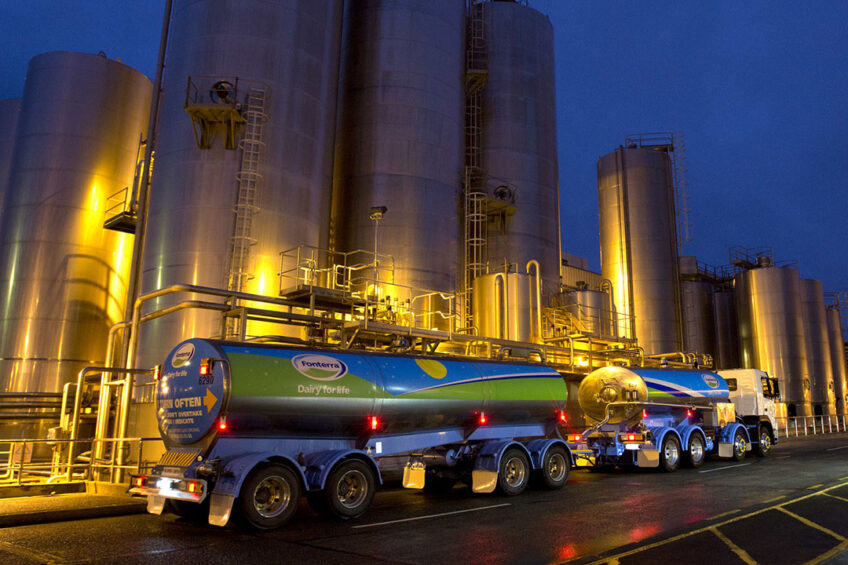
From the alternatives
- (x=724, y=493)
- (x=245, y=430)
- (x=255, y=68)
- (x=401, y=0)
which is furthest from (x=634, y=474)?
(x=401, y=0)

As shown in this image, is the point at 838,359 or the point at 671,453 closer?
the point at 671,453

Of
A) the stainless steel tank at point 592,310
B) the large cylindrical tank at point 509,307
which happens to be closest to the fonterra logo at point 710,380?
the large cylindrical tank at point 509,307

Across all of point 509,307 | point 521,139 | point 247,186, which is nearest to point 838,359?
point 521,139

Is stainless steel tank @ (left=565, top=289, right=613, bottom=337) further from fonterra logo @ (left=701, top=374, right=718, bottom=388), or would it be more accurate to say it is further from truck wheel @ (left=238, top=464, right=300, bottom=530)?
truck wheel @ (left=238, top=464, right=300, bottom=530)

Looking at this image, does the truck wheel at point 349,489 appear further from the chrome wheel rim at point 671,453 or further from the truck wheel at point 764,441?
the truck wheel at point 764,441

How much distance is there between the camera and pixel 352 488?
11.4 meters

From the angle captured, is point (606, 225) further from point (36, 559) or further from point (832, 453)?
point (36, 559)

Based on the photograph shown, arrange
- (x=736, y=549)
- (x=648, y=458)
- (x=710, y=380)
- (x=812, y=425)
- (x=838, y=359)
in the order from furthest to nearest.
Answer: (x=838, y=359)
(x=812, y=425)
(x=710, y=380)
(x=648, y=458)
(x=736, y=549)

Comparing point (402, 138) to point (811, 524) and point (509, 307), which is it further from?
point (811, 524)

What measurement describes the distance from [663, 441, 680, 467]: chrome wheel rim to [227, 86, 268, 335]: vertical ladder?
45.2 ft

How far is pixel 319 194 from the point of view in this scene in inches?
957

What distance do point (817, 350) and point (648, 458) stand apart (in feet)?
99.9

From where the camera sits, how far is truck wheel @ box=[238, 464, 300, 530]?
32.5 ft

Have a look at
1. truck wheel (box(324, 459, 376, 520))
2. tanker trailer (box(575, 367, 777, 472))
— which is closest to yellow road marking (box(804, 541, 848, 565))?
truck wheel (box(324, 459, 376, 520))
